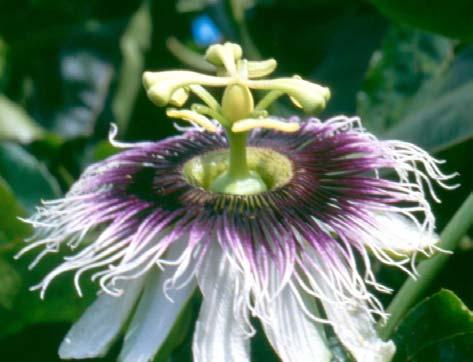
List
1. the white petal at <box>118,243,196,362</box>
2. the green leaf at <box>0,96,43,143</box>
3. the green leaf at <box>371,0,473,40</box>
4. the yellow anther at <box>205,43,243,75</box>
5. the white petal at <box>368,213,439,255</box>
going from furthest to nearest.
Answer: the green leaf at <box>0,96,43,143</box>, the green leaf at <box>371,0,473,40</box>, the yellow anther at <box>205,43,243,75</box>, the white petal at <box>368,213,439,255</box>, the white petal at <box>118,243,196,362</box>

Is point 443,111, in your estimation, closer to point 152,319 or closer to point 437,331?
point 437,331

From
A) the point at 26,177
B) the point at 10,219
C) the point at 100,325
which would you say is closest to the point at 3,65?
the point at 26,177

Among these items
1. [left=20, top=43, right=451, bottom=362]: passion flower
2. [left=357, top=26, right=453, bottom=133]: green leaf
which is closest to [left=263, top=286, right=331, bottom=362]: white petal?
[left=20, top=43, right=451, bottom=362]: passion flower

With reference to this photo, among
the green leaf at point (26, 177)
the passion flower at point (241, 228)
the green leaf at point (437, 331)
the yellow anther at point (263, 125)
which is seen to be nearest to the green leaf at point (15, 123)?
the green leaf at point (26, 177)

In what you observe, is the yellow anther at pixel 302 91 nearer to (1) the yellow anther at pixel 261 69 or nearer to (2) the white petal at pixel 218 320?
(1) the yellow anther at pixel 261 69

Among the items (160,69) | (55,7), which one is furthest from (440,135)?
(55,7)

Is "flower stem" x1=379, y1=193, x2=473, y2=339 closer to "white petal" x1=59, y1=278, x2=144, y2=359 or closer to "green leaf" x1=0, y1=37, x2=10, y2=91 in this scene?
"white petal" x1=59, y1=278, x2=144, y2=359
